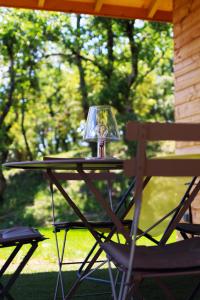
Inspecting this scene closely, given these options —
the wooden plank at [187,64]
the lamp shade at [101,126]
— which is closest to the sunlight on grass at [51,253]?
the lamp shade at [101,126]

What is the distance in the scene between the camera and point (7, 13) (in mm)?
12828

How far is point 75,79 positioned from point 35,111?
207 cm

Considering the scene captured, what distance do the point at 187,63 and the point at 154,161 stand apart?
3.45 metres

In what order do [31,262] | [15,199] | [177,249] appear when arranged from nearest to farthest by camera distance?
[177,249] < [31,262] < [15,199]

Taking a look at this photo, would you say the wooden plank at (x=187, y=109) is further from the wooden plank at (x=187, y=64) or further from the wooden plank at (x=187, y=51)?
the wooden plank at (x=187, y=51)

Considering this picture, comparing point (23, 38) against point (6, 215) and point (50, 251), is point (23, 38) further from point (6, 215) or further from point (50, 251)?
point (50, 251)

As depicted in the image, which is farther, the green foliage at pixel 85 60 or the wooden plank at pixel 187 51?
the green foliage at pixel 85 60

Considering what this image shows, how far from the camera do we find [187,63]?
193 inches

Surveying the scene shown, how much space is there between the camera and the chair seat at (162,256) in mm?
1692

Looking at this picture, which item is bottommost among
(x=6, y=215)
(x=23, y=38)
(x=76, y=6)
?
(x=6, y=215)

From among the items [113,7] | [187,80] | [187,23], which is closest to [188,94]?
[187,80]

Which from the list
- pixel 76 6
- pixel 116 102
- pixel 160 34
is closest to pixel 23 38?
pixel 116 102

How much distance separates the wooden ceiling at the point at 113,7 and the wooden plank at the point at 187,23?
0.43 metres

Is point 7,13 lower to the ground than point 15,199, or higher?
higher
